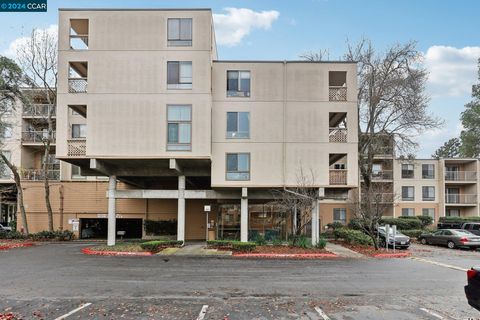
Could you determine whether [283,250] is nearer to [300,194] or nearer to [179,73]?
[300,194]

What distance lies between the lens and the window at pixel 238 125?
25.5 metres

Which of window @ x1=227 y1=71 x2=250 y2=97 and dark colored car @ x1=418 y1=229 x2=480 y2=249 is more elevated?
window @ x1=227 y1=71 x2=250 y2=97

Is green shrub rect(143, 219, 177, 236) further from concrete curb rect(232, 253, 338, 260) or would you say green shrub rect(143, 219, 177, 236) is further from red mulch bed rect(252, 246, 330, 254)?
concrete curb rect(232, 253, 338, 260)

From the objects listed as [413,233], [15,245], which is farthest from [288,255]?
[413,233]

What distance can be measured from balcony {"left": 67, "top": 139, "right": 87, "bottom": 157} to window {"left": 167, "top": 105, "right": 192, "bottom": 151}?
5.00 metres

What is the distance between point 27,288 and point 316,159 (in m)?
17.4

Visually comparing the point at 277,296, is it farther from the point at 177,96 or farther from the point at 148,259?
the point at 177,96

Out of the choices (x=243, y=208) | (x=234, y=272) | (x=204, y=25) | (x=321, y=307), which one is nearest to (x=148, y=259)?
(x=234, y=272)

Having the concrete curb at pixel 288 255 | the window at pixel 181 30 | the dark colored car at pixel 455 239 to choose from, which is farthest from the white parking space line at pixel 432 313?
the dark colored car at pixel 455 239

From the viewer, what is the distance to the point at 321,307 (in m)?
9.71

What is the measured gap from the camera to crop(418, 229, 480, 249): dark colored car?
1107 inches

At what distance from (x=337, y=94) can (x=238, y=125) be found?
6334 mm

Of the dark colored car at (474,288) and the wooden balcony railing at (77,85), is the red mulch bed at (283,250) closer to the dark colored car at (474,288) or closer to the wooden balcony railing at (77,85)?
the wooden balcony railing at (77,85)

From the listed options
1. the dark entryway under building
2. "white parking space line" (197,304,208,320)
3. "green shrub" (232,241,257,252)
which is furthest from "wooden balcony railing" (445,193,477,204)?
"white parking space line" (197,304,208,320)
